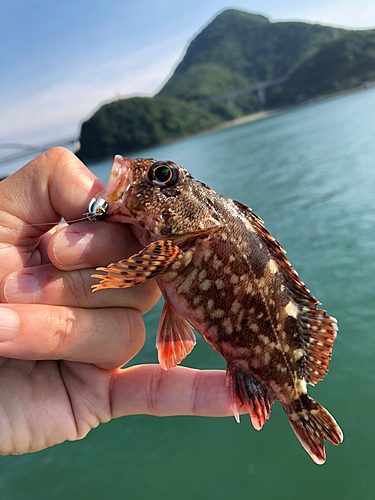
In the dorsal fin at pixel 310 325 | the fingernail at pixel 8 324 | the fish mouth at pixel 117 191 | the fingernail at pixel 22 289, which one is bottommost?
the dorsal fin at pixel 310 325

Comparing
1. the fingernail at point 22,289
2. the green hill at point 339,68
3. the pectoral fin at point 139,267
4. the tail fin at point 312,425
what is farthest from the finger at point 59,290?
the green hill at point 339,68

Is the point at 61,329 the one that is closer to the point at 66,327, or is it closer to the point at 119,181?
the point at 66,327

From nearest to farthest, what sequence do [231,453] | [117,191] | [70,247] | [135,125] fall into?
[70,247] < [117,191] < [231,453] < [135,125]

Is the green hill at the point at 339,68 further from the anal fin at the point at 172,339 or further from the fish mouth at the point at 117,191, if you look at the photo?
the anal fin at the point at 172,339

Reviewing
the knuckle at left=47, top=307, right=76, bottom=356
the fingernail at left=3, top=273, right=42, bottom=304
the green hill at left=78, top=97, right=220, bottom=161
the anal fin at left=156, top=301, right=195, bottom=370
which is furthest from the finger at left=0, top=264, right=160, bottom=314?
the green hill at left=78, top=97, right=220, bottom=161

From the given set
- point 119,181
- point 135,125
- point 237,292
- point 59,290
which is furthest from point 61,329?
point 135,125

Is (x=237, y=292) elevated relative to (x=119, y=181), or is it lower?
lower

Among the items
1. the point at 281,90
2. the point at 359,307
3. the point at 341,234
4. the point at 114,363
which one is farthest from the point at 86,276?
the point at 281,90
